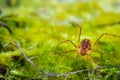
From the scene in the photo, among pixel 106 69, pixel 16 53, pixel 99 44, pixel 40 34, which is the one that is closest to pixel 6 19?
pixel 40 34

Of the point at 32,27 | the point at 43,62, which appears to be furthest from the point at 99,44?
the point at 32,27

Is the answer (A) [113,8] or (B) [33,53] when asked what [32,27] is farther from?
(A) [113,8]

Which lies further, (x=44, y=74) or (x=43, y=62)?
(x=43, y=62)

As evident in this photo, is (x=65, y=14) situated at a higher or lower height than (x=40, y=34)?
higher

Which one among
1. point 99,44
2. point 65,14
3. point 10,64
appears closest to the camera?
point 10,64

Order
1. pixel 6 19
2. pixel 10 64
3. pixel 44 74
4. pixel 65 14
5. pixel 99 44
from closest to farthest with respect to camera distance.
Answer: pixel 44 74
pixel 10 64
pixel 99 44
pixel 6 19
pixel 65 14

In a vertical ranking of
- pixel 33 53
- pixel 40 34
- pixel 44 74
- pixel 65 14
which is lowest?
pixel 44 74

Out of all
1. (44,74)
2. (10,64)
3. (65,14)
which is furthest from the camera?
(65,14)

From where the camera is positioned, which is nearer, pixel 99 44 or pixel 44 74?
pixel 44 74

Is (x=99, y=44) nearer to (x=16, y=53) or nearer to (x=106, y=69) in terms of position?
(x=106, y=69)
